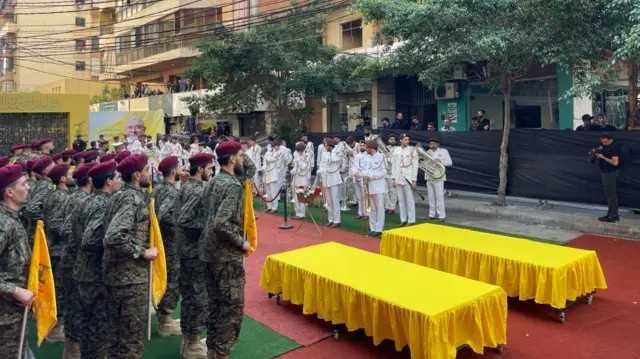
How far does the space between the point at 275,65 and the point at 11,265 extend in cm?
1610

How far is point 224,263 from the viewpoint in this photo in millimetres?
4637

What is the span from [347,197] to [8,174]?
11.4m

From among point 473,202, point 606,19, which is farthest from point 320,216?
point 606,19

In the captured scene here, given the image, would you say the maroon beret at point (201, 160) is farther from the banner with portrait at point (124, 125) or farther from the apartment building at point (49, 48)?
the apartment building at point (49, 48)

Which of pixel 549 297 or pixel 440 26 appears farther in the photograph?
pixel 440 26

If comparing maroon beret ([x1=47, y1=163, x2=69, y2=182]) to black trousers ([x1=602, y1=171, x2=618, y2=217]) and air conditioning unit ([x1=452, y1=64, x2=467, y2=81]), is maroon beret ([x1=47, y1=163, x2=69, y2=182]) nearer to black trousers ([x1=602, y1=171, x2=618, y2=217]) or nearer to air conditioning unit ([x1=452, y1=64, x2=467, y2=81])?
black trousers ([x1=602, y1=171, x2=618, y2=217])

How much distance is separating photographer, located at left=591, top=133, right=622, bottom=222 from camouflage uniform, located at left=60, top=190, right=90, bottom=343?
9.15 metres

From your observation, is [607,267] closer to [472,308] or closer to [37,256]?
[472,308]

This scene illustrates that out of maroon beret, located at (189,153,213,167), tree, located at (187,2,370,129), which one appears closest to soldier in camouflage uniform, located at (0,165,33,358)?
maroon beret, located at (189,153,213,167)

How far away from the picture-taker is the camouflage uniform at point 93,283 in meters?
4.43

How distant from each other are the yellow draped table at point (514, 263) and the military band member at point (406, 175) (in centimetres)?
356

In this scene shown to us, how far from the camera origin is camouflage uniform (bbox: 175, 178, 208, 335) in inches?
202

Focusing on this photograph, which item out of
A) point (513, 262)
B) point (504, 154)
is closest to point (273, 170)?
point (504, 154)

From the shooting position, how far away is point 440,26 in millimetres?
10906
